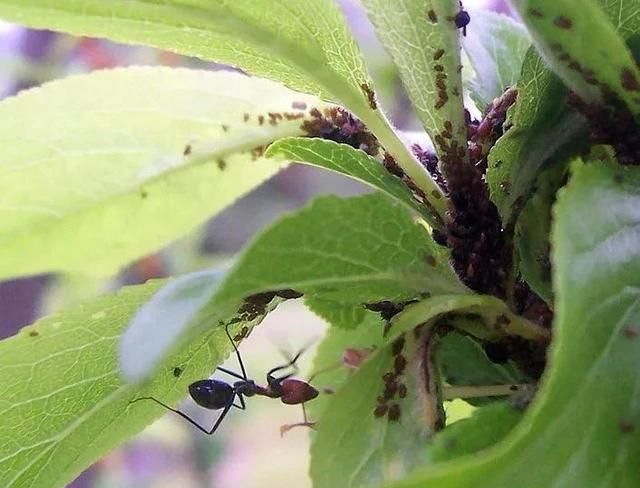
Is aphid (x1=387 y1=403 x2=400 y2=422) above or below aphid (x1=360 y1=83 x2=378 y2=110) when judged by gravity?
below

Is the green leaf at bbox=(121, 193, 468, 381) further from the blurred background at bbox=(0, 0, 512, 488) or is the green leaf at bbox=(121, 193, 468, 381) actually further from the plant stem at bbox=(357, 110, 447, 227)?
the blurred background at bbox=(0, 0, 512, 488)

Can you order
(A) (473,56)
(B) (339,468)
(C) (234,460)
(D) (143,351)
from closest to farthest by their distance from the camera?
(D) (143,351), (B) (339,468), (A) (473,56), (C) (234,460)

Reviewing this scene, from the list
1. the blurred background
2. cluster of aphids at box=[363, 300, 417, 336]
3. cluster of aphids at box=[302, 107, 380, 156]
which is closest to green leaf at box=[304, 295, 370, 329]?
cluster of aphids at box=[363, 300, 417, 336]

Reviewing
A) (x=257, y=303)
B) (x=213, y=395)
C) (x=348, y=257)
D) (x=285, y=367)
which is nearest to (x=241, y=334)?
(x=257, y=303)

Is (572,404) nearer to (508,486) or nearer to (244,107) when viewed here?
(508,486)

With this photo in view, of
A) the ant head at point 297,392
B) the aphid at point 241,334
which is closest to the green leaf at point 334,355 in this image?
the ant head at point 297,392

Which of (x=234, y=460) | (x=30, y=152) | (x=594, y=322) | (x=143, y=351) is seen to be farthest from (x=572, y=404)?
(x=234, y=460)

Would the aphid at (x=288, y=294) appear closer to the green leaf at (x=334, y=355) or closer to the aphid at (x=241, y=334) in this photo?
the aphid at (x=241, y=334)
